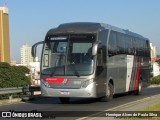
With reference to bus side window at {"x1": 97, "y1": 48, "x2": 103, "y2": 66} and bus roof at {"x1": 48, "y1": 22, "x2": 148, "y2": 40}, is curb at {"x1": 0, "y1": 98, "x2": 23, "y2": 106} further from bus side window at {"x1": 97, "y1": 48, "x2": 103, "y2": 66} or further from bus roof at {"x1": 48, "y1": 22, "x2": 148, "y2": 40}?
bus side window at {"x1": 97, "y1": 48, "x2": 103, "y2": 66}

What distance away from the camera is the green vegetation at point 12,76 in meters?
27.2

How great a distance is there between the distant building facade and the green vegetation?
3660cm

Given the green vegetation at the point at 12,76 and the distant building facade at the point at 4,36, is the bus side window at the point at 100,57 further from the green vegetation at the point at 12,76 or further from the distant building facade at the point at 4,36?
the distant building facade at the point at 4,36

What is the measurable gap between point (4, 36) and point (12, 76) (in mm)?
40495

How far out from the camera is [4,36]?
2670 inches

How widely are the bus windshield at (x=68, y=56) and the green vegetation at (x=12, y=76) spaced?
704 centimetres

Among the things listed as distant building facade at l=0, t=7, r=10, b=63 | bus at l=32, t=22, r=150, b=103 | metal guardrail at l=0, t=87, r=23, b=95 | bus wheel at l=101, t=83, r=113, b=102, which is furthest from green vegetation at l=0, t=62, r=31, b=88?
distant building facade at l=0, t=7, r=10, b=63

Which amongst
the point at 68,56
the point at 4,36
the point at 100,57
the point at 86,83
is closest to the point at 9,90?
the point at 68,56

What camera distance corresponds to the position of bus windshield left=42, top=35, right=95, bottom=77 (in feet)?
65.4

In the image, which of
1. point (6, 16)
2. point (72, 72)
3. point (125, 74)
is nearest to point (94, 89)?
point (72, 72)

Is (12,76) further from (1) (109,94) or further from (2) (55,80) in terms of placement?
(2) (55,80)

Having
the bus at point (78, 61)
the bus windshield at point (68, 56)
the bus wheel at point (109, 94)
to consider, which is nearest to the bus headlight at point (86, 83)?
the bus at point (78, 61)

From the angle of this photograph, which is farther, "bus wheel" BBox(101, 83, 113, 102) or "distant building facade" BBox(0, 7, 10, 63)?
"distant building facade" BBox(0, 7, 10, 63)

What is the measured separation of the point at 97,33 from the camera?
67.7ft
